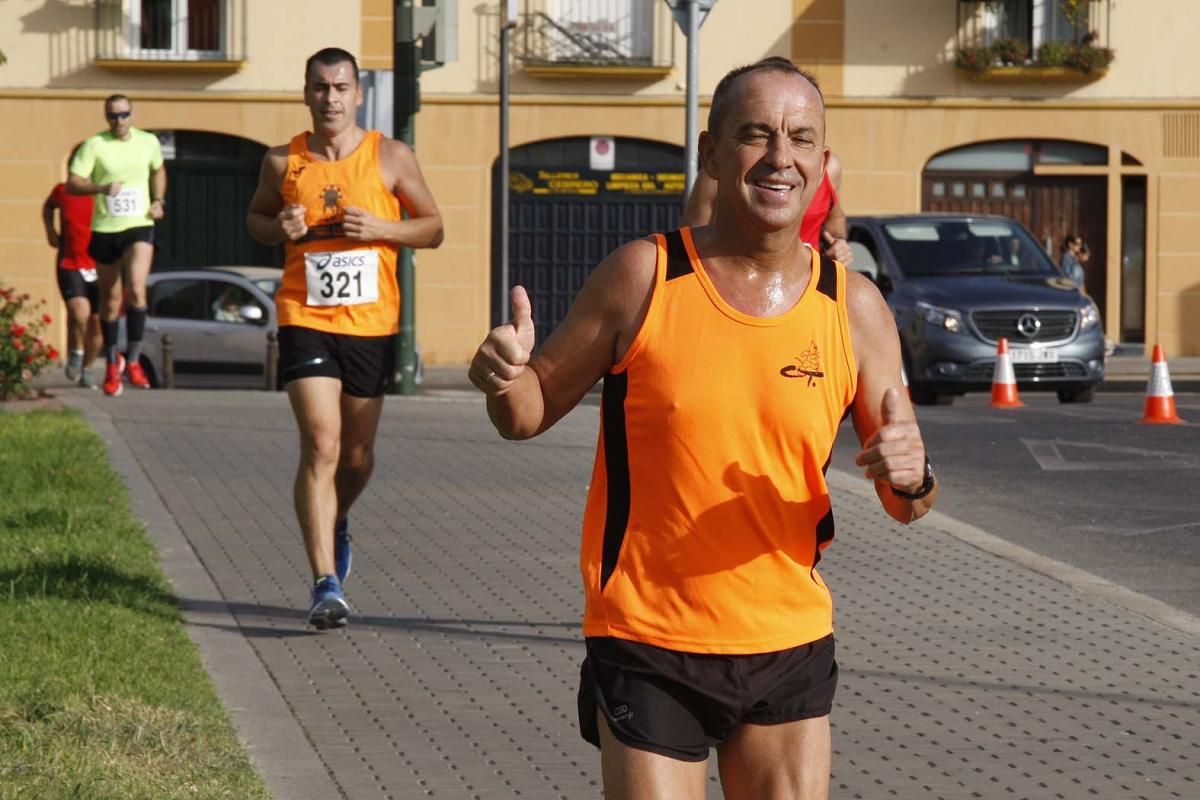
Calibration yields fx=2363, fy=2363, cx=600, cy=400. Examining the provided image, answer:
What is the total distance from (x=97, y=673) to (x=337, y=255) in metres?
1.97

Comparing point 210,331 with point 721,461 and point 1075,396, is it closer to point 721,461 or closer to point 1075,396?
point 1075,396

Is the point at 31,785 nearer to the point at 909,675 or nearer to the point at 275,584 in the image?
the point at 909,675

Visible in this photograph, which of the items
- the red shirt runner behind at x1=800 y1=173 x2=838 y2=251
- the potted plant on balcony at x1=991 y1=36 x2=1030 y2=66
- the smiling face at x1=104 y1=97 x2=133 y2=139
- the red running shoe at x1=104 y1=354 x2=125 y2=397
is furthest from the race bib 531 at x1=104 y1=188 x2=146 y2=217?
the potted plant on balcony at x1=991 y1=36 x2=1030 y2=66

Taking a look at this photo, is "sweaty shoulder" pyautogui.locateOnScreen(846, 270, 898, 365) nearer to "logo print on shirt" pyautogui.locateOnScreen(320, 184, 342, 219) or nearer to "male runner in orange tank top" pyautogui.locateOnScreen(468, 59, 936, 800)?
"male runner in orange tank top" pyautogui.locateOnScreen(468, 59, 936, 800)

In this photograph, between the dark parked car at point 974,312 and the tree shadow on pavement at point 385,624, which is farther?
the dark parked car at point 974,312

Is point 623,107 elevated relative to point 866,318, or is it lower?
elevated

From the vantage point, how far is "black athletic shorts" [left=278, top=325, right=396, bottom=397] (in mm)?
8023

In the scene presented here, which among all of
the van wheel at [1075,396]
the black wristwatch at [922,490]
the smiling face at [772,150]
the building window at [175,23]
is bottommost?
the van wheel at [1075,396]

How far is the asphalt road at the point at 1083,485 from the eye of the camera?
10133mm

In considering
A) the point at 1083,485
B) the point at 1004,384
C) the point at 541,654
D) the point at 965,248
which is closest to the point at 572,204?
the point at 965,248

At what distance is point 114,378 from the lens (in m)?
17.3

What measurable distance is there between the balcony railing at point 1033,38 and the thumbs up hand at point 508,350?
29.2m

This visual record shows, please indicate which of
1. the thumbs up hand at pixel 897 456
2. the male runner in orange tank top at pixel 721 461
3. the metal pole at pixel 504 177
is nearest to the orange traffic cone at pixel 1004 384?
the metal pole at pixel 504 177

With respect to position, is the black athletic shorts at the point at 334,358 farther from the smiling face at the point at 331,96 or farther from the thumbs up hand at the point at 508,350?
the thumbs up hand at the point at 508,350
